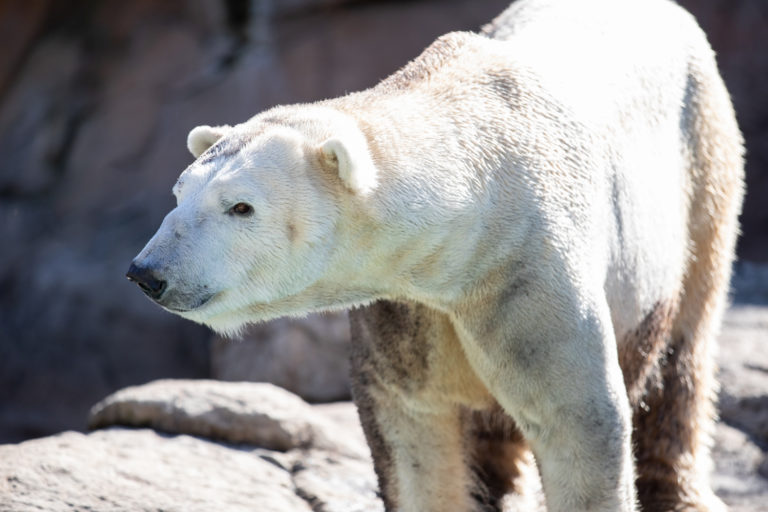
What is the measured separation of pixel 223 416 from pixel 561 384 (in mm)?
1867

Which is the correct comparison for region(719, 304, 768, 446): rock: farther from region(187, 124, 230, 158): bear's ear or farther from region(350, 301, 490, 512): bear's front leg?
region(187, 124, 230, 158): bear's ear

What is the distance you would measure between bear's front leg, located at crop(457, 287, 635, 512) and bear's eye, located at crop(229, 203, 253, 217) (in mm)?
613

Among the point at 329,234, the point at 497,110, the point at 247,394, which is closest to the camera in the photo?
the point at 329,234

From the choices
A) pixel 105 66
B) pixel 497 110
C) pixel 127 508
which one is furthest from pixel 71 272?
pixel 497 110

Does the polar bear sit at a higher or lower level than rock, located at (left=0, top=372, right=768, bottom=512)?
higher

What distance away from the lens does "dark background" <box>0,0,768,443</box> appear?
7457 millimetres

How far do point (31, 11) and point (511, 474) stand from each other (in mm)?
5205

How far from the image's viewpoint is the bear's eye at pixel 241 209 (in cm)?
257

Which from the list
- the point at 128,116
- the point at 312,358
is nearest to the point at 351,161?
the point at 312,358

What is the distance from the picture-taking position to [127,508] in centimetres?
360

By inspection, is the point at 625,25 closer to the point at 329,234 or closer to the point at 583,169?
the point at 583,169

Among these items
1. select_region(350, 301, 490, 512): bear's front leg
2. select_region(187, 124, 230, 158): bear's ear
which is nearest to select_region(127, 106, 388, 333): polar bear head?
select_region(187, 124, 230, 158): bear's ear

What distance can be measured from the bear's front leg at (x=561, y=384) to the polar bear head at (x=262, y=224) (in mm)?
420

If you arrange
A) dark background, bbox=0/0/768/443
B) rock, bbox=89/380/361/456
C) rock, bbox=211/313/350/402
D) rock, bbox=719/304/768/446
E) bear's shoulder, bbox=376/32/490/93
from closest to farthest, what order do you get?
1. bear's shoulder, bbox=376/32/490/93
2. rock, bbox=89/380/361/456
3. rock, bbox=719/304/768/446
4. rock, bbox=211/313/350/402
5. dark background, bbox=0/0/768/443
